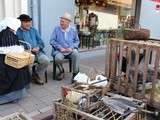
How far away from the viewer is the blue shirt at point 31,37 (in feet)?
14.7

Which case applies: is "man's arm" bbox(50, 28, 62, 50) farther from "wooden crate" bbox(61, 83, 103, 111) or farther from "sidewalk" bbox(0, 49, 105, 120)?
"wooden crate" bbox(61, 83, 103, 111)

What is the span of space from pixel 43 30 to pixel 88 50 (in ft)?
5.84

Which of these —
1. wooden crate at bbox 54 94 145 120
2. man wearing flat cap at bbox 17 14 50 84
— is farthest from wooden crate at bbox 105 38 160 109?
man wearing flat cap at bbox 17 14 50 84

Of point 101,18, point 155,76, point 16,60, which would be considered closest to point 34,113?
point 16,60

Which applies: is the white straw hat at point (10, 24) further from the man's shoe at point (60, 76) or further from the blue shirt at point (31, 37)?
the man's shoe at point (60, 76)

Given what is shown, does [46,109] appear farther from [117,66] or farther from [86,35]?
[86,35]

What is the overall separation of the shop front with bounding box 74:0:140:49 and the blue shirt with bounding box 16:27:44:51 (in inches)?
83.8

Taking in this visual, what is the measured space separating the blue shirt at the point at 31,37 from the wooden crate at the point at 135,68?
4.78ft

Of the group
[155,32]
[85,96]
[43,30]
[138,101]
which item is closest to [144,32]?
[138,101]

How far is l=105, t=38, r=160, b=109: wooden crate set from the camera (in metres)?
3.36

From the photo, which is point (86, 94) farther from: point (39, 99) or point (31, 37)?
point (31, 37)

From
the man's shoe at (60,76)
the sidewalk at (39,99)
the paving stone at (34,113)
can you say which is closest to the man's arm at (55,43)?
the man's shoe at (60,76)

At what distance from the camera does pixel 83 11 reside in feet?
22.9

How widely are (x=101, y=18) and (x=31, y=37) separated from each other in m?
3.48
